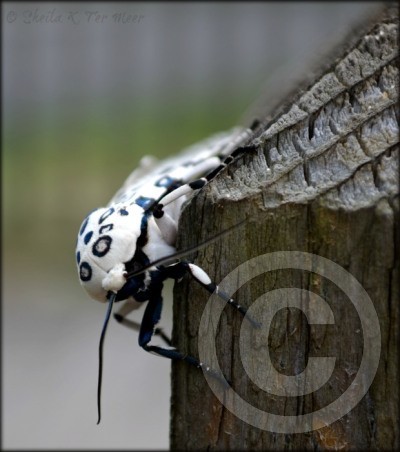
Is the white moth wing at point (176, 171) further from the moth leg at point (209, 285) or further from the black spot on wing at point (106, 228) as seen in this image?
the moth leg at point (209, 285)

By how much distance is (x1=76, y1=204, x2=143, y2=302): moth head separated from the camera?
1818mm

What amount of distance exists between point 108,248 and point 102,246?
0.02 m

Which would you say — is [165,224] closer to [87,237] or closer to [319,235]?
[87,237]

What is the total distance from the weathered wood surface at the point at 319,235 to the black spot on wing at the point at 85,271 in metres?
0.39

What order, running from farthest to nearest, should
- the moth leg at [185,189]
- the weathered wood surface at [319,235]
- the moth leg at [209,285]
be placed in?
the moth leg at [185,189] → the moth leg at [209,285] → the weathered wood surface at [319,235]

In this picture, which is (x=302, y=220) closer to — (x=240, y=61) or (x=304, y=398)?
(x=304, y=398)

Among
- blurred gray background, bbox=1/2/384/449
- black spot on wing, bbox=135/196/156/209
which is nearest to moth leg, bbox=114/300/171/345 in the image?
black spot on wing, bbox=135/196/156/209

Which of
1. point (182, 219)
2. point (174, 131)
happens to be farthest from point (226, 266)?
point (174, 131)

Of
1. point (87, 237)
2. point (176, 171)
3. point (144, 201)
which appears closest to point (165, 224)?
point (144, 201)

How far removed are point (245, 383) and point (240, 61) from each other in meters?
7.58

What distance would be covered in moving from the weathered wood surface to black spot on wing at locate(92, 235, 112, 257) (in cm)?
34

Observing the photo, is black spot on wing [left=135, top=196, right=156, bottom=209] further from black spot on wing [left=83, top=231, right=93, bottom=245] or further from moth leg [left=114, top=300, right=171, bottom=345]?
moth leg [left=114, top=300, right=171, bottom=345]

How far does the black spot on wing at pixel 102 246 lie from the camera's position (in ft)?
6.01

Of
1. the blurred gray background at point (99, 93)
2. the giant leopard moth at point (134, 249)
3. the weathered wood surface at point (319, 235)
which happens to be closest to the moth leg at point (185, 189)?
the giant leopard moth at point (134, 249)
